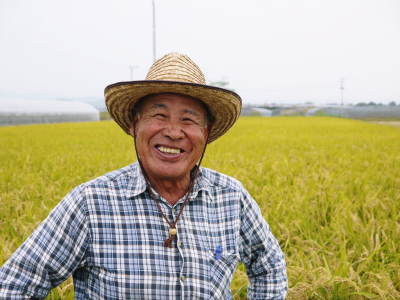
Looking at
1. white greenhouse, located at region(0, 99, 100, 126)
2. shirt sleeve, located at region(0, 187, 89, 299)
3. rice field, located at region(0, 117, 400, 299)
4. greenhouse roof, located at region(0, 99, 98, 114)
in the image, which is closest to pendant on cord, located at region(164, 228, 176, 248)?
shirt sleeve, located at region(0, 187, 89, 299)

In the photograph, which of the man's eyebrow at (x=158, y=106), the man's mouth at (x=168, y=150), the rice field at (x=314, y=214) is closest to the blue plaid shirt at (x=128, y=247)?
the man's mouth at (x=168, y=150)

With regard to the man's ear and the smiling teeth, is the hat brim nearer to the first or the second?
the man's ear

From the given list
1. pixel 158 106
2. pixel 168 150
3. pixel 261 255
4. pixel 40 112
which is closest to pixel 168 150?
pixel 168 150

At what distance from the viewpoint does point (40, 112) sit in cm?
2559

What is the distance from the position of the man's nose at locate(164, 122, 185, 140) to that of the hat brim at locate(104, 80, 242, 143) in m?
0.11

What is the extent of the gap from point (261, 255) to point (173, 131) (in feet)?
2.01

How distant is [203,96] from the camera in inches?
54.1

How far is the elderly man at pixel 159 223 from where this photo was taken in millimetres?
1231

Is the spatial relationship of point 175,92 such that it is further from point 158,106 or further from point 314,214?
point 314,214

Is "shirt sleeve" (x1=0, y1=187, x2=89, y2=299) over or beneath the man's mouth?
beneath

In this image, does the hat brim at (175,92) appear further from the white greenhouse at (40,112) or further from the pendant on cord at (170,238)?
the white greenhouse at (40,112)

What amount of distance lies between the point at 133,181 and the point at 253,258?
597 millimetres

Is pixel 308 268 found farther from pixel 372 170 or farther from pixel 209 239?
pixel 372 170

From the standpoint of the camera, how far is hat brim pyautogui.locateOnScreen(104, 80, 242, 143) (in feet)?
4.25
